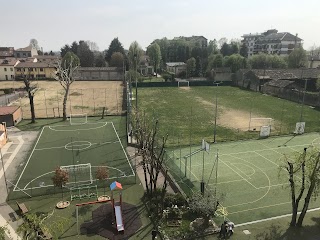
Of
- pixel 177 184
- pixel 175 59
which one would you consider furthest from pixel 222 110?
pixel 175 59

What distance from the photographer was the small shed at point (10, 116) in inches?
1396

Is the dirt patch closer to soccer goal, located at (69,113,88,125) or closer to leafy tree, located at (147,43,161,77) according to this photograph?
soccer goal, located at (69,113,88,125)

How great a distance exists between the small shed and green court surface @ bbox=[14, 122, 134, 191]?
4.35 meters

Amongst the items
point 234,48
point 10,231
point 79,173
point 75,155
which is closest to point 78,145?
point 75,155

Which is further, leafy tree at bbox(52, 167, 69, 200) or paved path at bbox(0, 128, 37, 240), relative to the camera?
leafy tree at bbox(52, 167, 69, 200)

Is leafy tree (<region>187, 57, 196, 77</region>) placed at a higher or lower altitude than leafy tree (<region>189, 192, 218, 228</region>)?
higher

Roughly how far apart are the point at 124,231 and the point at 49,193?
7083 mm

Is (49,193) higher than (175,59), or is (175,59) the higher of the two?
(175,59)

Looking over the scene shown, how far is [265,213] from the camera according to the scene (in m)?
18.0

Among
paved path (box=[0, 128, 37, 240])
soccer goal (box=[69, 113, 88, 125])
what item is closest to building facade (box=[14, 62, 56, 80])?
soccer goal (box=[69, 113, 88, 125])

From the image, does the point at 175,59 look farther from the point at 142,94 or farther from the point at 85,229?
the point at 85,229

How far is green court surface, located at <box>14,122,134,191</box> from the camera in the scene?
73.2 feet

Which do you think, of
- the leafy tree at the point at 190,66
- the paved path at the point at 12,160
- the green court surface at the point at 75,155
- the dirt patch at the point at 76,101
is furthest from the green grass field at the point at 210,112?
the leafy tree at the point at 190,66

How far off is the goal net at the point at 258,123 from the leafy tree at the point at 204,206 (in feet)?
63.8
